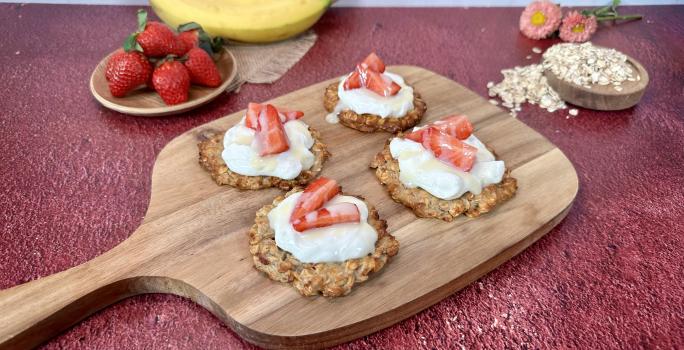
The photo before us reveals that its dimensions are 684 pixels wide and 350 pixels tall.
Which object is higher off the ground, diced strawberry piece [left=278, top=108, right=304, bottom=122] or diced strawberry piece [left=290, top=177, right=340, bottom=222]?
diced strawberry piece [left=290, top=177, right=340, bottom=222]

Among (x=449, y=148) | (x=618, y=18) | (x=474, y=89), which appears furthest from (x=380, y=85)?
(x=618, y=18)

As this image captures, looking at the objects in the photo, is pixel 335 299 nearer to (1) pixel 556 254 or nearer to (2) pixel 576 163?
(1) pixel 556 254

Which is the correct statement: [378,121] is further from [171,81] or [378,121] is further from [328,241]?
[171,81]

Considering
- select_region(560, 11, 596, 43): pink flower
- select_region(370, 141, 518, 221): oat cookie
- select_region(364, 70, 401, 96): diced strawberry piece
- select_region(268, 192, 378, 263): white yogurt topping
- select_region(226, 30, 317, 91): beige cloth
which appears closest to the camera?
select_region(268, 192, 378, 263): white yogurt topping

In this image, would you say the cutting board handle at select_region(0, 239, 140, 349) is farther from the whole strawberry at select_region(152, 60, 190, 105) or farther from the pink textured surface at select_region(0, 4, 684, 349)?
the whole strawberry at select_region(152, 60, 190, 105)

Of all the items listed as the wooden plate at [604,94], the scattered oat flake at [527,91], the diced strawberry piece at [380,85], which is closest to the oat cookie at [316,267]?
the diced strawberry piece at [380,85]

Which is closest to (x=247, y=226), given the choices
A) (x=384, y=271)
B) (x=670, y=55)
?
(x=384, y=271)

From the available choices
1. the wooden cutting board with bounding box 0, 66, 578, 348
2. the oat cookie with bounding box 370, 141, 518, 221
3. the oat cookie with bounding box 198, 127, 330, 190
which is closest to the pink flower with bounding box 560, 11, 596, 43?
the wooden cutting board with bounding box 0, 66, 578, 348
